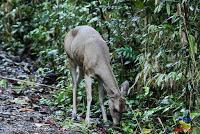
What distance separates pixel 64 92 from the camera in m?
9.18

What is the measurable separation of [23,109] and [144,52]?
2176mm

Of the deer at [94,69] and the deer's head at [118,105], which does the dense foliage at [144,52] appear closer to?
the deer's head at [118,105]

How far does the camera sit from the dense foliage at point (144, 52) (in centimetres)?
691

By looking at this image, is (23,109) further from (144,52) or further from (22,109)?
(144,52)

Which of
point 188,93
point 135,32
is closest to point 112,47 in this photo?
point 135,32

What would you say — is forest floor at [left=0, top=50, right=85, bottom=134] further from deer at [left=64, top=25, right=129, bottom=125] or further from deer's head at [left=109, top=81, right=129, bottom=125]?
deer's head at [left=109, top=81, right=129, bottom=125]

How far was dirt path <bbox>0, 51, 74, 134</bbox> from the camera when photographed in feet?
22.2

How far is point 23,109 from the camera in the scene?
26.3 ft

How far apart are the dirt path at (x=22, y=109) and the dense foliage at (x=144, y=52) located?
415 millimetres

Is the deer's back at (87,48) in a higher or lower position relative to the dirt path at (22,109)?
higher

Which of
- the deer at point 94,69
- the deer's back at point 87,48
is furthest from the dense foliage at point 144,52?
the deer's back at point 87,48

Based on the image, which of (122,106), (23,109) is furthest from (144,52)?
(23,109)

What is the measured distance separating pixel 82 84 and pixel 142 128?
89.2 inches

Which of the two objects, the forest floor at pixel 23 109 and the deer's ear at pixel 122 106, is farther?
the deer's ear at pixel 122 106
